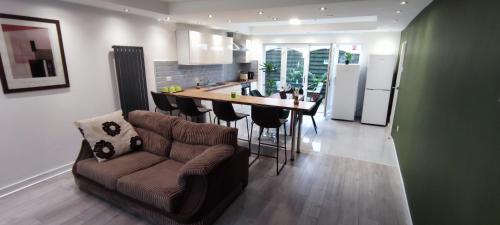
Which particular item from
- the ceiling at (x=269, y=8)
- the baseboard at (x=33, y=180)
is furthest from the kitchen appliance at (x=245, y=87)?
the baseboard at (x=33, y=180)

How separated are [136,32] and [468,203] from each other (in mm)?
4622

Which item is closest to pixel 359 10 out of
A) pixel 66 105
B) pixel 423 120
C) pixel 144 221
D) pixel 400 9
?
pixel 400 9

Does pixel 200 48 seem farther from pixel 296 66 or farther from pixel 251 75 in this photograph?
pixel 296 66

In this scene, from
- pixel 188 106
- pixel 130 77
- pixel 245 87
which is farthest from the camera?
pixel 245 87

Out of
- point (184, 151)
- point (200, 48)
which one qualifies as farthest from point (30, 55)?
point (200, 48)

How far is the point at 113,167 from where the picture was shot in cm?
255

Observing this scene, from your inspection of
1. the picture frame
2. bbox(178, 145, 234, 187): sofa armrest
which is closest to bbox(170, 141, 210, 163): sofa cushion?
bbox(178, 145, 234, 187): sofa armrest

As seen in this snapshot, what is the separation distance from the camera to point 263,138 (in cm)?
464

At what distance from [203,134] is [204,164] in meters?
0.68

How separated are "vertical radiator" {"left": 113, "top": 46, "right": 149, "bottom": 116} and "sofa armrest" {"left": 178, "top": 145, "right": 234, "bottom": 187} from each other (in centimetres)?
248

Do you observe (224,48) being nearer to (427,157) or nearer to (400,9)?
(400,9)

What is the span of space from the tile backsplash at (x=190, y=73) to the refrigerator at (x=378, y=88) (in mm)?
3636

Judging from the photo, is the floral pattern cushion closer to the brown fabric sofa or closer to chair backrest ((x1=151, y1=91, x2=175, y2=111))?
the brown fabric sofa

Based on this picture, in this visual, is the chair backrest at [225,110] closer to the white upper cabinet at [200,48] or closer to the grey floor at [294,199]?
the grey floor at [294,199]
